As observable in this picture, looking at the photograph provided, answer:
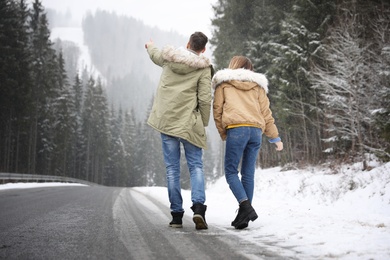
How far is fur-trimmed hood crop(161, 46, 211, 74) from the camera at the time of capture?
3.54m

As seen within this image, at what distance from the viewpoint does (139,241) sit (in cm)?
253

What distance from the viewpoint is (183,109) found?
3574mm

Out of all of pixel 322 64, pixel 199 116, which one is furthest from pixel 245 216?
pixel 322 64

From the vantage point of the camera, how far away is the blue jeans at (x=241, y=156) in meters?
3.61

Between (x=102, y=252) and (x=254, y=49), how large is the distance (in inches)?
630

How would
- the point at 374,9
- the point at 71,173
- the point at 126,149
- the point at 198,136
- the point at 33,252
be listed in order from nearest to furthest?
the point at 33,252 < the point at 198,136 < the point at 374,9 < the point at 71,173 < the point at 126,149

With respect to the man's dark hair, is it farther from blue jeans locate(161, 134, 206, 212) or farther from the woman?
blue jeans locate(161, 134, 206, 212)

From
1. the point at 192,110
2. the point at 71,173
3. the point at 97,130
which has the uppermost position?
the point at 97,130

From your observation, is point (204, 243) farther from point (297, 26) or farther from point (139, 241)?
point (297, 26)

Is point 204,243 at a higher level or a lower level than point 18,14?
lower

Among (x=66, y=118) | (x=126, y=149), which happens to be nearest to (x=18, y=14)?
(x=66, y=118)

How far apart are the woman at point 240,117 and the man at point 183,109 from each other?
0.24 meters

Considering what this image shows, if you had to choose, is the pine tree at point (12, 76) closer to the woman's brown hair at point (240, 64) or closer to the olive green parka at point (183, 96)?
the olive green parka at point (183, 96)

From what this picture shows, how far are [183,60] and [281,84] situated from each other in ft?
38.0
